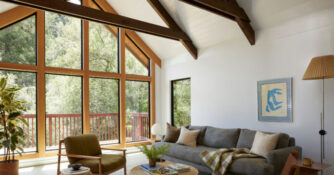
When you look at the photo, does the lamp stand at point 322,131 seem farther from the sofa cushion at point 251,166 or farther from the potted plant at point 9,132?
the potted plant at point 9,132

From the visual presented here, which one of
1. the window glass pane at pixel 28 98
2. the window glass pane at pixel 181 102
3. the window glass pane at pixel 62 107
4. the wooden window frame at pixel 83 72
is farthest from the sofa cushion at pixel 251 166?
the window glass pane at pixel 28 98

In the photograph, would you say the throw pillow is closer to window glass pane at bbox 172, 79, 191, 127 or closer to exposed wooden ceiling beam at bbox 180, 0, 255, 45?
→ window glass pane at bbox 172, 79, 191, 127

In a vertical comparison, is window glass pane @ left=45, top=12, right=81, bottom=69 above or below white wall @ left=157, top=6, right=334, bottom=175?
above

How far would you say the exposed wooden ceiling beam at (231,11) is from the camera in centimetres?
390

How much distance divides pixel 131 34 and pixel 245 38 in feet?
10.4

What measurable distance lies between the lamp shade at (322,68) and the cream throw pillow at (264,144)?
0.98 m

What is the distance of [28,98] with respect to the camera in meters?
5.00

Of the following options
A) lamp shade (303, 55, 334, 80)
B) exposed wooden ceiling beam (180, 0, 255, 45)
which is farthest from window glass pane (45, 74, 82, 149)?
lamp shade (303, 55, 334, 80)

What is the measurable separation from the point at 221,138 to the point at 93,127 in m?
3.21

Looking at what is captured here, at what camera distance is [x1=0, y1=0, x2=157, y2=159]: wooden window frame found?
4945mm

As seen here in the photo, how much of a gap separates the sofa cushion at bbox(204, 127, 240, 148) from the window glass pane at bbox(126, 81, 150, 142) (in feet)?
8.24

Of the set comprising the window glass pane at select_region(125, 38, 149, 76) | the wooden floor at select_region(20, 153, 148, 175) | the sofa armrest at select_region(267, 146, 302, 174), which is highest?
the window glass pane at select_region(125, 38, 149, 76)

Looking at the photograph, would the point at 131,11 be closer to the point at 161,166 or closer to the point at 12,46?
the point at 12,46

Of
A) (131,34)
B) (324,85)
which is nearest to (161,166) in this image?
(324,85)
